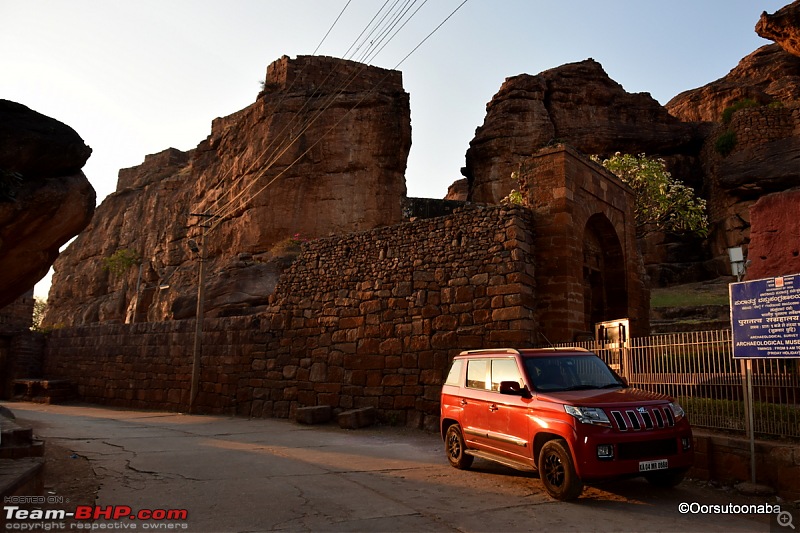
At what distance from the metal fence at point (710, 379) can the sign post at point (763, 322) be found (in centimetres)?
29

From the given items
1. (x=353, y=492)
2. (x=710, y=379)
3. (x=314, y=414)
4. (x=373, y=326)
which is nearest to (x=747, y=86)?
(x=373, y=326)

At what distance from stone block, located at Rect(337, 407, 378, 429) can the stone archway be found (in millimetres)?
5926

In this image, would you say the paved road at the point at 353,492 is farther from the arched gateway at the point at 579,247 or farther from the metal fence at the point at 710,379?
the arched gateway at the point at 579,247

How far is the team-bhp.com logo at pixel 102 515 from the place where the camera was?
194 inches

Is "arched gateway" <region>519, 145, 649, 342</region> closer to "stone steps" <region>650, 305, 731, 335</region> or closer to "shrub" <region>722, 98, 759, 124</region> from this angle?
"stone steps" <region>650, 305, 731, 335</region>

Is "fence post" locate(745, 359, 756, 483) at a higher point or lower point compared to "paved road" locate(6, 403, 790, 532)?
higher

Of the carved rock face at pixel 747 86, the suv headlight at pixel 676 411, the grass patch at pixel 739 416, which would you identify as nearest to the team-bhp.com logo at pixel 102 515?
the suv headlight at pixel 676 411

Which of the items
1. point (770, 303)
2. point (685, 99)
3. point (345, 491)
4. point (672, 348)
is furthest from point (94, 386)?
point (685, 99)

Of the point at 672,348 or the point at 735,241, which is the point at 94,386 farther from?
the point at 735,241

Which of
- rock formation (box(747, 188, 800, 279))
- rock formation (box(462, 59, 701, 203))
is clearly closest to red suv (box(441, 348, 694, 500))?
rock formation (box(747, 188, 800, 279))

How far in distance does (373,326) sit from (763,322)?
8.79 m

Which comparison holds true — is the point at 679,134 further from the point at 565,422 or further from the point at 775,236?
the point at 565,422

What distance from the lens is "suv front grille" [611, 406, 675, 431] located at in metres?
5.85

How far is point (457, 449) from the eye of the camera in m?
8.03
